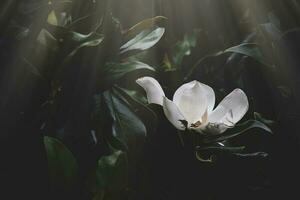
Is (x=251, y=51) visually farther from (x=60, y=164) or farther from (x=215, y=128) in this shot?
(x=60, y=164)

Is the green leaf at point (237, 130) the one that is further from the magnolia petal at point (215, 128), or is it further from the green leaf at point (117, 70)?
the green leaf at point (117, 70)

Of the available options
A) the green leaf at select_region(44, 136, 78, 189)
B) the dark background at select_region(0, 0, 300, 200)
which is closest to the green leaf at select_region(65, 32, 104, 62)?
the dark background at select_region(0, 0, 300, 200)

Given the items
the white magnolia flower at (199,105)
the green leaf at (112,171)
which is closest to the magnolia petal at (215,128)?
the white magnolia flower at (199,105)

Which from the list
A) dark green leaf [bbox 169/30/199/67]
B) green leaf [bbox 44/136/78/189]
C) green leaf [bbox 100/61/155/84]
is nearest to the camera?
green leaf [bbox 44/136/78/189]

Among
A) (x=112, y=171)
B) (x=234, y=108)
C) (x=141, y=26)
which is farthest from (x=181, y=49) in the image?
(x=112, y=171)

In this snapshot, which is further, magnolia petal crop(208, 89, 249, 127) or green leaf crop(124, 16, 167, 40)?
green leaf crop(124, 16, 167, 40)

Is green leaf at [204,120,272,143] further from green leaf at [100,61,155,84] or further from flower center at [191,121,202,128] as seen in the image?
green leaf at [100,61,155,84]
